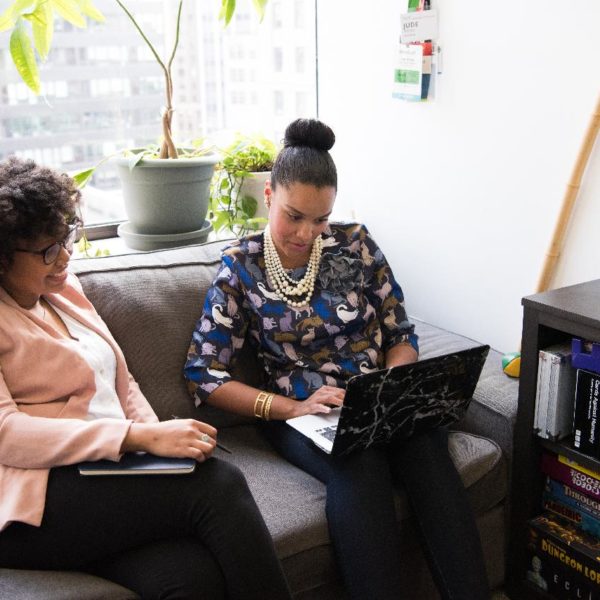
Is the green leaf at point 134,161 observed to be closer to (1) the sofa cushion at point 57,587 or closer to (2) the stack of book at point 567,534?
(1) the sofa cushion at point 57,587

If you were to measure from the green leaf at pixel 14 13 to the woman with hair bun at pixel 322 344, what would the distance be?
2.34 ft

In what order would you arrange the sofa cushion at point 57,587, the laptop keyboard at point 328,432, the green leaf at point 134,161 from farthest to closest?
the green leaf at point 134,161 → the laptop keyboard at point 328,432 → the sofa cushion at point 57,587

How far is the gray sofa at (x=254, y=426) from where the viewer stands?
4.79 ft

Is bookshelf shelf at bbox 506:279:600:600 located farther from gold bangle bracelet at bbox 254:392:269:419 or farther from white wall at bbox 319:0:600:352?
gold bangle bracelet at bbox 254:392:269:419

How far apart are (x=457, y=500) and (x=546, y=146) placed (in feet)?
3.06

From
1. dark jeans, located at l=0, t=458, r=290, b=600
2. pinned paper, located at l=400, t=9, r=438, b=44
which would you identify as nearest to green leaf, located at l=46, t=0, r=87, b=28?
pinned paper, located at l=400, t=9, r=438, b=44

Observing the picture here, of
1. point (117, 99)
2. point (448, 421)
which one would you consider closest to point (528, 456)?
point (448, 421)

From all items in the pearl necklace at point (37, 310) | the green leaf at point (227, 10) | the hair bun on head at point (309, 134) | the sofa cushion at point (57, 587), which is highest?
the green leaf at point (227, 10)

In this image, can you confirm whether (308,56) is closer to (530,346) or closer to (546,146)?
(546,146)

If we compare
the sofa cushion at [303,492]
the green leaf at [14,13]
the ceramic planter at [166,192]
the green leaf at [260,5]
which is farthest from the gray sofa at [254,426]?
the green leaf at [260,5]

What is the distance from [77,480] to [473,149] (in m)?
1.39

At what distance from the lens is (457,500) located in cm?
149

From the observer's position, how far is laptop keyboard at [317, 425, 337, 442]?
1.49m

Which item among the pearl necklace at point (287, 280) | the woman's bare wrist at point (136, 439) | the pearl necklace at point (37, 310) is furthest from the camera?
the pearl necklace at point (287, 280)
